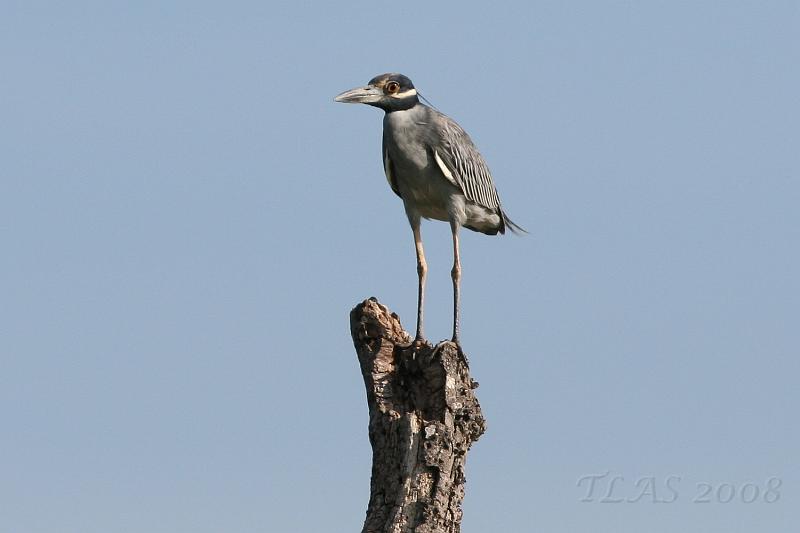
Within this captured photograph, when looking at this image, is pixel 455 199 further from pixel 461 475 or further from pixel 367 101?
pixel 461 475

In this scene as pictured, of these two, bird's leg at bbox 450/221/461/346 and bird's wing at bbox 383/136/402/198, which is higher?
bird's wing at bbox 383/136/402/198

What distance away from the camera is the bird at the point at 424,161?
1641 cm

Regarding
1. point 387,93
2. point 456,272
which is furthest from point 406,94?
point 456,272

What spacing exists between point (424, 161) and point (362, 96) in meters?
1.06

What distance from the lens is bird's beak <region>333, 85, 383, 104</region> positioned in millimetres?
16344

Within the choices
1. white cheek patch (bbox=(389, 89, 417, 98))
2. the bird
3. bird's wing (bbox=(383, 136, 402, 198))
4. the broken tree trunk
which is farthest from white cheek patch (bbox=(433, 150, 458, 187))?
the broken tree trunk

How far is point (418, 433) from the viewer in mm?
12430

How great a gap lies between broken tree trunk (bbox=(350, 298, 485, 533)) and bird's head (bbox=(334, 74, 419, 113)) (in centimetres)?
415

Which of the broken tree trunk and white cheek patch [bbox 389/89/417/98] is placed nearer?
the broken tree trunk

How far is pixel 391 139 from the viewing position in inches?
648

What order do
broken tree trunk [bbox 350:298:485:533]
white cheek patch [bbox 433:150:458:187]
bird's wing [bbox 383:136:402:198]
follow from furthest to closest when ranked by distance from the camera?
bird's wing [bbox 383:136:402:198], white cheek patch [bbox 433:150:458:187], broken tree trunk [bbox 350:298:485:533]

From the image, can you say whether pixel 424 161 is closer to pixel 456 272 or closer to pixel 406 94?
pixel 406 94

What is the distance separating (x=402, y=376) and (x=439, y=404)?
630 mm

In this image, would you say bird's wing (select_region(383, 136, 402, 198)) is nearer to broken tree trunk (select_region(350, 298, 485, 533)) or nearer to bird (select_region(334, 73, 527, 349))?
bird (select_region(334, 73, 527, 349))
